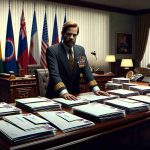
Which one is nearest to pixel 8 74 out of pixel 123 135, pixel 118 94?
pixel 118 94

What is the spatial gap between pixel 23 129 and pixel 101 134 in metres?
0.46

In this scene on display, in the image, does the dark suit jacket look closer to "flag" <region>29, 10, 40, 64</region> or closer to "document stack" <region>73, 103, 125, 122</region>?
"document stack" <region>73, 103, 125, 122</region>

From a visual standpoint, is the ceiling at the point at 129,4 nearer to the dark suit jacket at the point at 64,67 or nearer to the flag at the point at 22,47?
the flag at the point at 22,47

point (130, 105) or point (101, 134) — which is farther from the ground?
point (130, 105)

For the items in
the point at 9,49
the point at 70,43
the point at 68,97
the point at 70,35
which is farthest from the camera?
the point at 9,49

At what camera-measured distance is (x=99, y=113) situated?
5.42 feet

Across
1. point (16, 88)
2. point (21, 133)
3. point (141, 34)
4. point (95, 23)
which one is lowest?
point (16, 88)

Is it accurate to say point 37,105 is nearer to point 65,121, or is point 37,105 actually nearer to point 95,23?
point 65,121

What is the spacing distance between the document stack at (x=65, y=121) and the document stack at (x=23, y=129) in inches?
2.5

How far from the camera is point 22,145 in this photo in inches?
48.2

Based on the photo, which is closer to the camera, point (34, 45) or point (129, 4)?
point (34, 45)

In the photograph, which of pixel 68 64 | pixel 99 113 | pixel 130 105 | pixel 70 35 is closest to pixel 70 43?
pixel 70 35

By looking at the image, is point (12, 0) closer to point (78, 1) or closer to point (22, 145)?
point (78, 1)

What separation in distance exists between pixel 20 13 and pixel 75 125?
456 centimetres
